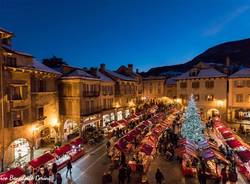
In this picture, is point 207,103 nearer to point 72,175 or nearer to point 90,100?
point 90,100

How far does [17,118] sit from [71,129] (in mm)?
13424

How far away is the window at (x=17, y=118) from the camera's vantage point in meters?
22.9

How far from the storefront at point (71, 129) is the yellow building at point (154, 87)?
35.8 meters

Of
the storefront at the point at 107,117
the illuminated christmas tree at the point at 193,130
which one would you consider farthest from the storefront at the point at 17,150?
the illuminated christmas tree at the point at 193,130

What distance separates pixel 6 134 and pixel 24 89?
5295mm

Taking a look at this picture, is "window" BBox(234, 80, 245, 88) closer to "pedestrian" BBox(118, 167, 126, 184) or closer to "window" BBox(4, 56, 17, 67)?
"pedestrian" BBox(118, 167, 126, 184)

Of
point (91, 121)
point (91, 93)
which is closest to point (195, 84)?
point (91, 93)

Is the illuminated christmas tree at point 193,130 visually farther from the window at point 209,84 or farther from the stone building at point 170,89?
the stone building at point 170,89

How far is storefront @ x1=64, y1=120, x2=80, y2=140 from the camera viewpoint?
34.2 m

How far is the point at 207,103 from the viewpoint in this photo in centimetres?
4788

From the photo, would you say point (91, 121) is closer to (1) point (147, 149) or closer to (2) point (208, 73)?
(1) point (147, 149)

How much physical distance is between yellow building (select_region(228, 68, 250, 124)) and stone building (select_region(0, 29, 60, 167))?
33.9 meters

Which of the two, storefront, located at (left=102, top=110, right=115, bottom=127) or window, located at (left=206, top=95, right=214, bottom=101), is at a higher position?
window, located at (left=206, top=95, right=214, bottom=101)

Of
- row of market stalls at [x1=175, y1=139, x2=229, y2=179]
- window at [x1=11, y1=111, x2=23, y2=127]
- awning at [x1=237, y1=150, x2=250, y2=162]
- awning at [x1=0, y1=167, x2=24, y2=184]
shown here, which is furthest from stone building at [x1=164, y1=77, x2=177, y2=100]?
awning at [x1=0, y1=167, x2=24, y2=184]
